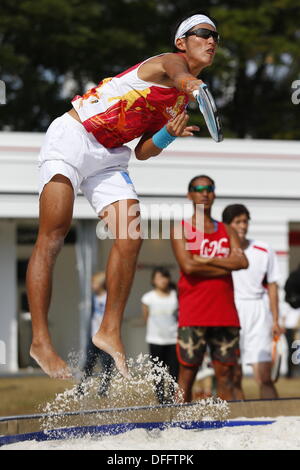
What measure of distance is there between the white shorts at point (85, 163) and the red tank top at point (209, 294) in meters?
1.81

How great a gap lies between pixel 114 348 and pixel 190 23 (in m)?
1.69

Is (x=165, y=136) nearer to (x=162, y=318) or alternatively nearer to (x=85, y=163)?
(x=85, y=163)

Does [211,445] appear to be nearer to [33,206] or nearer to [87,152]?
[87,152]

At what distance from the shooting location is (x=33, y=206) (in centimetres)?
1313

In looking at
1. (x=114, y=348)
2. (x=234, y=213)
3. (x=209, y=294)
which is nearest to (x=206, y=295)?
(x=209, y=294)

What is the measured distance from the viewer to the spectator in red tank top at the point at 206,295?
650cm

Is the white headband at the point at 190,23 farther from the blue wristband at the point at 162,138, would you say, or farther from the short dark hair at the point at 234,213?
the short dark hair at the point at 234,213

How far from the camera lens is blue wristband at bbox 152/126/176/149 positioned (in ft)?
15.9

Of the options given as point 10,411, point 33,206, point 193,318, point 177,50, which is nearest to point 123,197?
point 177,50

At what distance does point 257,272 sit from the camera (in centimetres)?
769

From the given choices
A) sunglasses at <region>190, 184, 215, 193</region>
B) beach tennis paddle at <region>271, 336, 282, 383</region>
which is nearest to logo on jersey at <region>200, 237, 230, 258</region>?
sunglasses at <region>190, 184, 215, 193</region>

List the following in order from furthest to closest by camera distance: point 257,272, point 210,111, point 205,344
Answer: point 257,272 → point 205,344 → point 210,111

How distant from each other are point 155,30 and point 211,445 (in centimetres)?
2012

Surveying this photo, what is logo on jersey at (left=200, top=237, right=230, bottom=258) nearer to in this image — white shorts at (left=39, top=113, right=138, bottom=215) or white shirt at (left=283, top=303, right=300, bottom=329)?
white shorts at (left=39, top=113, right=138, bottom=215)
